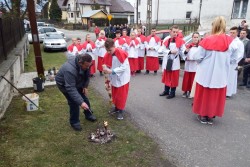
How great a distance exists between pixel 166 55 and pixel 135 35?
13.5ft

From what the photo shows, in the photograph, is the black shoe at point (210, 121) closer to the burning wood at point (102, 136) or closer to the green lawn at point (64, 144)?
the green lawn at point (64, 144)

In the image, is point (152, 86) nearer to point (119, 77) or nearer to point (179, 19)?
point (119, 77)

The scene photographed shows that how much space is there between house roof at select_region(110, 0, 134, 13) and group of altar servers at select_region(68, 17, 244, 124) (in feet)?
215

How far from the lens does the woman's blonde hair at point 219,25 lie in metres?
5.01

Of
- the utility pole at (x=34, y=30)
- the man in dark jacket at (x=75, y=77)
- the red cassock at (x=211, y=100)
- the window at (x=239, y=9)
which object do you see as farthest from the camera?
the window at (x=239, y=9)

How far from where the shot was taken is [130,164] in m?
4.11

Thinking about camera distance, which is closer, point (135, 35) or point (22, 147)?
point (22, 147)

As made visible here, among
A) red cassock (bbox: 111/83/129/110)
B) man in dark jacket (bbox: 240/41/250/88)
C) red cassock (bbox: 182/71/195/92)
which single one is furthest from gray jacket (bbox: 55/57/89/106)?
man in dark jacket (bbox: 240/41/250/88)

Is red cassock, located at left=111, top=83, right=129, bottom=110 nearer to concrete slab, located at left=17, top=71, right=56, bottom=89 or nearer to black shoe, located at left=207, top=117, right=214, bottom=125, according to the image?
black shoe, located at left=207, top=117, right=214, bottom=125

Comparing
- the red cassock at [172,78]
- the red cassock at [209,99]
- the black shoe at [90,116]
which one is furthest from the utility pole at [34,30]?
the red cassock at [209,99]

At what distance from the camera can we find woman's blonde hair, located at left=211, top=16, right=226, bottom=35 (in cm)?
501

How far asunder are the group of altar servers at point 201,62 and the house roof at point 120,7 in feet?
215

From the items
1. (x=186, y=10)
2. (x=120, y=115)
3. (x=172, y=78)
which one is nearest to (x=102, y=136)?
(x=120, y=115)

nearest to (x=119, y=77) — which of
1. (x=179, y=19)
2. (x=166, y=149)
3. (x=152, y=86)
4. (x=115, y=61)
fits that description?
(x=115, y=61)
